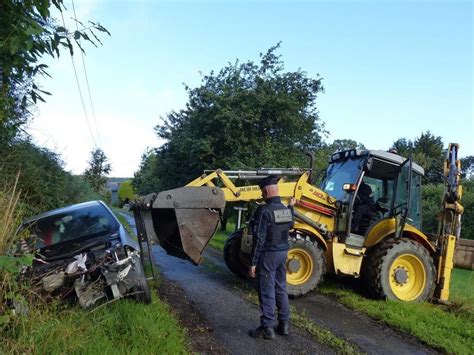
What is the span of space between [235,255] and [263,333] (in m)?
3.22

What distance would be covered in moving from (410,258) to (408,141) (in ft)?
164

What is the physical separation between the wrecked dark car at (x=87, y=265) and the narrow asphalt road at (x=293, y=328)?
3.86 ft

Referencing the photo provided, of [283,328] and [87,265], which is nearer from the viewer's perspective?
[87,265]

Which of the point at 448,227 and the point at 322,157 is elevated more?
the point at 322,157

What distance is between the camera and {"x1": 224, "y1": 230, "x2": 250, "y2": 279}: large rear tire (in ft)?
27.5

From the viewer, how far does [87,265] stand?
206 inches

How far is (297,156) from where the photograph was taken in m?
17.7

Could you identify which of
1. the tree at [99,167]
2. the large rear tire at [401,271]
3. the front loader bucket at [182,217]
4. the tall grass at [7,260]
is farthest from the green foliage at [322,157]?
the tree at [99,167]

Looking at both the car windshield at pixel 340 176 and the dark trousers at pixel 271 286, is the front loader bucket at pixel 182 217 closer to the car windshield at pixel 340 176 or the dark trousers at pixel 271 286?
the dark trousers at pixel 271 286

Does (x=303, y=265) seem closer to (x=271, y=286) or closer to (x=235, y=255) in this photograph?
(x=235, y=255)

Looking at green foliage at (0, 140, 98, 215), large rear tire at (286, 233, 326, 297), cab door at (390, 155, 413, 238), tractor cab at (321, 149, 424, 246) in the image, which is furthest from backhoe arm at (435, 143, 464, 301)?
green foliage at (0, 140, 98, 215)

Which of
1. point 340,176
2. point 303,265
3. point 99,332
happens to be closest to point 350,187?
point 340,176

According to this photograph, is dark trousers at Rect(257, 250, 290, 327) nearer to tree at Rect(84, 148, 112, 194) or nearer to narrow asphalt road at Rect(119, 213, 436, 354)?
narrow asphalt road at Rect(119, 213, 436, 354)

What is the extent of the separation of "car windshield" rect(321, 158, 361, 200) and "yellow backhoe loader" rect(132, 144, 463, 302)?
24mm
